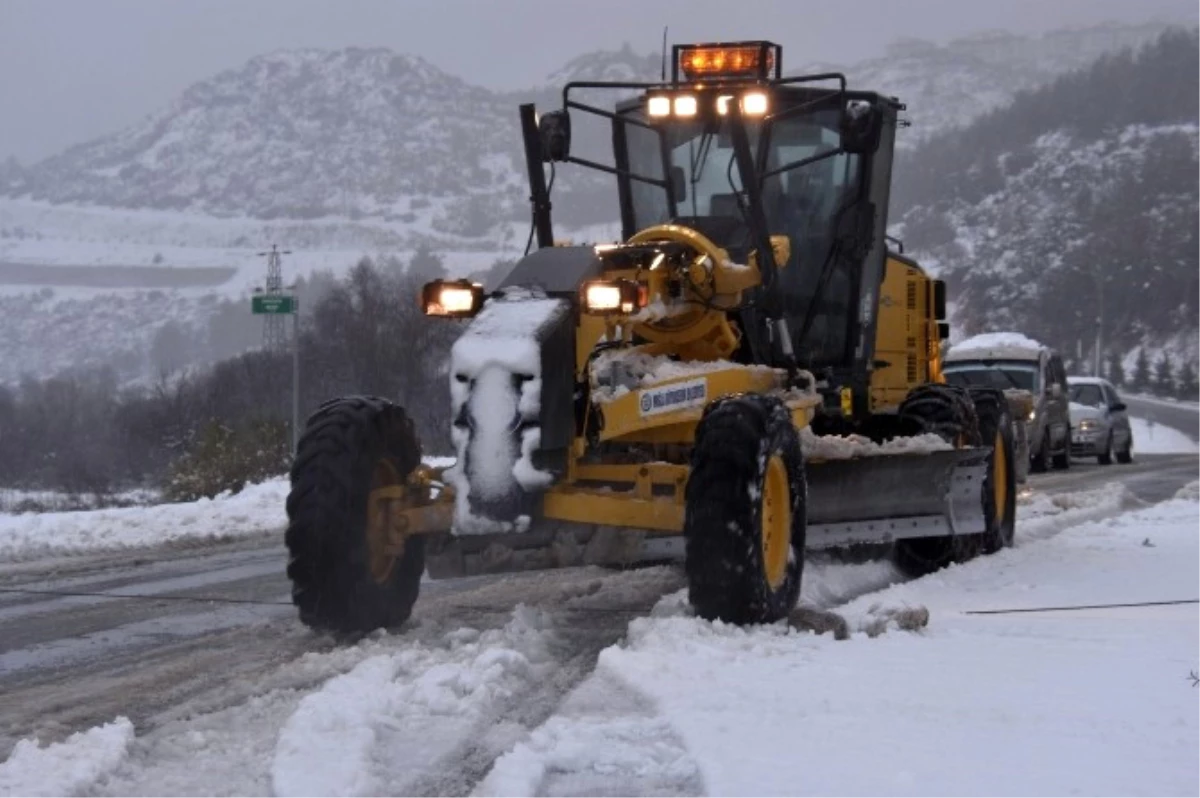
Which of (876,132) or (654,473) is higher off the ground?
(876,132)

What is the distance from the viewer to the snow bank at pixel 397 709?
16.7 ft

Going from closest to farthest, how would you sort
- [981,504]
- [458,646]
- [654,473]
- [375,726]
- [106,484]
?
[375,726] < [458,646] < [654,473] < [981,504] < [106,484]

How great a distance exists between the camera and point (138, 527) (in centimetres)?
1678

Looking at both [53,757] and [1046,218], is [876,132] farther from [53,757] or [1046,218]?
[1046,218]

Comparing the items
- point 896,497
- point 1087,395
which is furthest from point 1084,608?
point 1087,395

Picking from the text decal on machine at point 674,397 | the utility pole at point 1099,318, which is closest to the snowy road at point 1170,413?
the utility pole at point 1099,318

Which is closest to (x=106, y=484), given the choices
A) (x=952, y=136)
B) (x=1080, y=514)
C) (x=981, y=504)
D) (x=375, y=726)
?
(x=1080, y=514)

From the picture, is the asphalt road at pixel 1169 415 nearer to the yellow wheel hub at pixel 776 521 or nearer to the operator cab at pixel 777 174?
the operator cab at pixel 777 174

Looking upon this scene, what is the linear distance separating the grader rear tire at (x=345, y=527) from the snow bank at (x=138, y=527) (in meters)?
7.08

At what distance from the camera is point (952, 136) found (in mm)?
190625

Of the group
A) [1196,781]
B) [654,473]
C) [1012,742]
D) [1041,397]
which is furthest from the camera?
[1041,397]

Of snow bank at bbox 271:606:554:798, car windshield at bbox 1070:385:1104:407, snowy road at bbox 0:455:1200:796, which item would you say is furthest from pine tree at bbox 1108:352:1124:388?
snow bank at bbox 271:606:554:798

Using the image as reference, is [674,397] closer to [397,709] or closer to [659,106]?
[659,106]

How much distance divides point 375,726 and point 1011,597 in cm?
483
